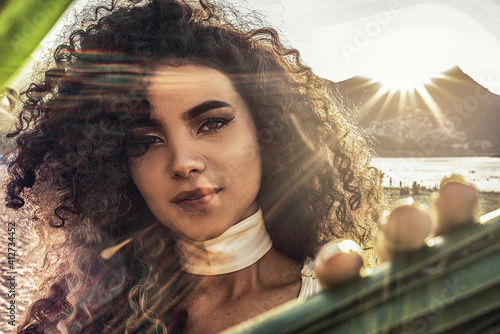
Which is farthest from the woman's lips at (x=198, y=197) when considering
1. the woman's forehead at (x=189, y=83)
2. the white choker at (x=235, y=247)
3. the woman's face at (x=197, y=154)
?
the woman's forehead at (x=189, y=83)

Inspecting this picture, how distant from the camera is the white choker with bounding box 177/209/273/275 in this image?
5.06ft

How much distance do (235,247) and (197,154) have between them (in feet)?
1.19

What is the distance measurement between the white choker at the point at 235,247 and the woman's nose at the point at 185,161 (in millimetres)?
264

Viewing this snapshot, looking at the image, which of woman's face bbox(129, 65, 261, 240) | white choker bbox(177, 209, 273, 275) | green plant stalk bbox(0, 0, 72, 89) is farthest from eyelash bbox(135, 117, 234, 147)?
green plant stalk bbox(0, 0, 72, 89)

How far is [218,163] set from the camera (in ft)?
4.70

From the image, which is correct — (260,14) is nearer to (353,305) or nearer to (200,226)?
(200,226)

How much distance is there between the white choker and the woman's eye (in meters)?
0.33

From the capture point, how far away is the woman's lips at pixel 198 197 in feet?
4.63

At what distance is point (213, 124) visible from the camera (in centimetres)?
147

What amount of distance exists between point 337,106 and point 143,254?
105cm

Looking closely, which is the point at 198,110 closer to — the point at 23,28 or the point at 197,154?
the point at 197,154

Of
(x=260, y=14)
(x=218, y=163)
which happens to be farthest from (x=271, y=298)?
(x=260, y=14)

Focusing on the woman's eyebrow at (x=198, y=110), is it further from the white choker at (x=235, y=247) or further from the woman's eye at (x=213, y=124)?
the white choker at (x=235, y=247)

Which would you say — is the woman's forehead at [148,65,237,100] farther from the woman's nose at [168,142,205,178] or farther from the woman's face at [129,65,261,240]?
the woman's nose at [168,142,205,178]
